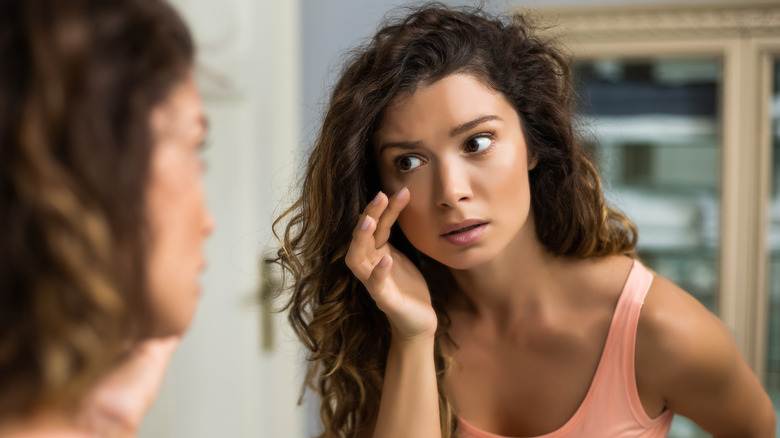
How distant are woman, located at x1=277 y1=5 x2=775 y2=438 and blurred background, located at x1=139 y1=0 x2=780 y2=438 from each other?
2.36ft

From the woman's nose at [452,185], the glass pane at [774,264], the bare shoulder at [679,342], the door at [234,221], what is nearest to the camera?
the woman's nose at [452,185]

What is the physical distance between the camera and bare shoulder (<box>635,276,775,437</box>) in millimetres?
1120

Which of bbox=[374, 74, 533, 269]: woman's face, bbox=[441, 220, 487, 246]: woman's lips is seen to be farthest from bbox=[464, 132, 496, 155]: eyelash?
bbox=[441, 220, 487, 246]: woman's lips

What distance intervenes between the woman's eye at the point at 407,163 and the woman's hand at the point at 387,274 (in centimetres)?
4

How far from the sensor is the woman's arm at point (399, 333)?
1.06 metres

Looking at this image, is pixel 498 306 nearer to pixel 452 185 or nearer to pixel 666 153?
pixel 452 185

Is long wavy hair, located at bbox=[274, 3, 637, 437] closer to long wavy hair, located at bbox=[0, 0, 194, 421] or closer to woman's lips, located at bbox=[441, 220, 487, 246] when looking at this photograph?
woman's lips, located at bbox=[441, 220, 487, 246]

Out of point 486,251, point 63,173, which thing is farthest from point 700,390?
point 63,173

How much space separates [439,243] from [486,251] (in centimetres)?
7

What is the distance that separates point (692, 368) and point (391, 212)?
56 centimetres

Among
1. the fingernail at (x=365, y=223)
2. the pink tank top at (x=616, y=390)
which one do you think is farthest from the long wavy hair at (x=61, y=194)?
the pink tank top at (x=616, y=390)

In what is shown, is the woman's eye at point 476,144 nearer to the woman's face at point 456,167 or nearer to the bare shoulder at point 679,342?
the woman's face at point 456,167

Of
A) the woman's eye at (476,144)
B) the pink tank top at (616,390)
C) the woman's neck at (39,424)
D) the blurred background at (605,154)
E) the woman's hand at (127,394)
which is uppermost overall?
the blurred background at (605,154)

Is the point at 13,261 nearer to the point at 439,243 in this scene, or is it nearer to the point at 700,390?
the point at 439,243
